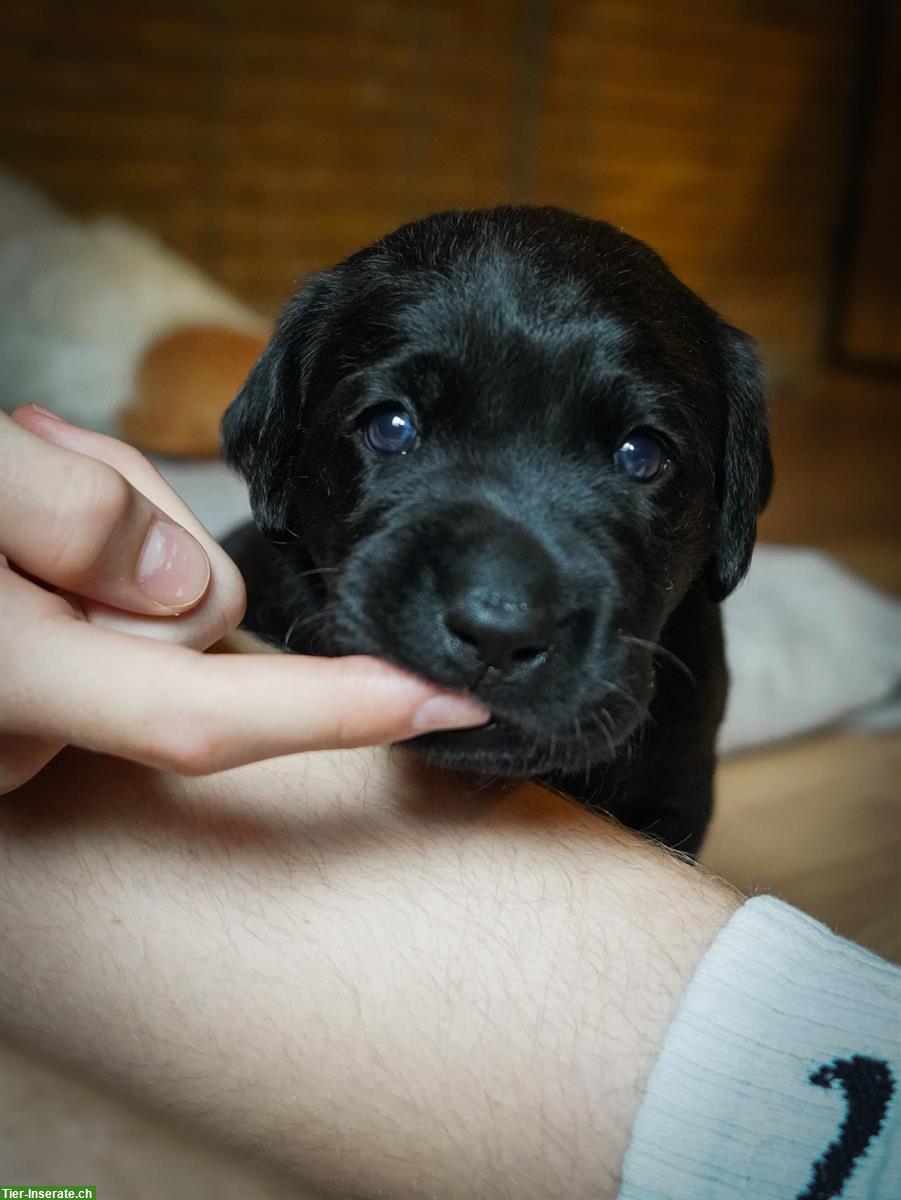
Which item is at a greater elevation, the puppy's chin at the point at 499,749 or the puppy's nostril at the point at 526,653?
the puppy's nostril at the point at 526,653

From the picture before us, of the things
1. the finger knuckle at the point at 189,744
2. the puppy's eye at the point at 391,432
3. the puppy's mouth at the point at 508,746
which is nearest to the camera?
the finger knuckle at the point at 189,744

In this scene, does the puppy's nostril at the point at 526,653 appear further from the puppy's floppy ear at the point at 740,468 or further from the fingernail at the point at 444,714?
the puppy's floppy ear at the point at 740,468

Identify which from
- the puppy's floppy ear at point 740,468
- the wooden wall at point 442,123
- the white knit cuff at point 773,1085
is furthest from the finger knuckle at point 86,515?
the wooden wall at point 442,123

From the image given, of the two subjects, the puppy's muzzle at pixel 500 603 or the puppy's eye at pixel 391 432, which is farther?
the puppy's eye at pixel 391 432

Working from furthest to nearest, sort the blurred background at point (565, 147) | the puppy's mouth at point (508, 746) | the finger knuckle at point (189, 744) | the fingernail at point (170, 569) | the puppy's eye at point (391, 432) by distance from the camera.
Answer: the blurred background at point (565, 147) < the puppy's eye at point (391, 432) < the puppy's mouth at point (508, 746) < the fingernail at point (170, 569) < the finger knuckle at point (189, 744)

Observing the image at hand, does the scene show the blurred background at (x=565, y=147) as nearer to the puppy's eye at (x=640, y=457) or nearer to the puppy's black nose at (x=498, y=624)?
the puppy's eye at (x=640, y=457)

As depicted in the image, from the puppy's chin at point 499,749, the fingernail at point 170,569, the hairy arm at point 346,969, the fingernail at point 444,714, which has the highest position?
the fingernail at point 170,569

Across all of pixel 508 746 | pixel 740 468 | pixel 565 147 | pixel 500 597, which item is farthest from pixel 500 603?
pixel 565 147

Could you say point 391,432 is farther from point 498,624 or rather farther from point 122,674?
point 122,674
